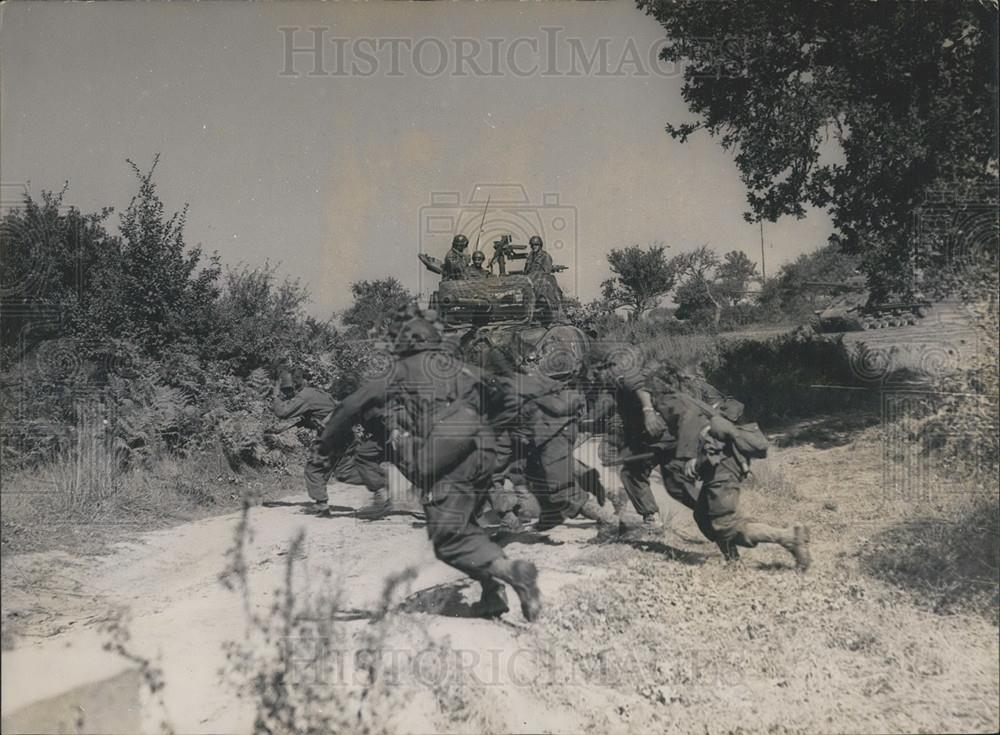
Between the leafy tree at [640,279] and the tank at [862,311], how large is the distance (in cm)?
324

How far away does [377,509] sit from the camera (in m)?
7.80

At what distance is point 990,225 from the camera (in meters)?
6.51

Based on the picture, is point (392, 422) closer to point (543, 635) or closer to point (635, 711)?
point (543, 635)

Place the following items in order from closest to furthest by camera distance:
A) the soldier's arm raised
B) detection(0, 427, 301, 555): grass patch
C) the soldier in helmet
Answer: the soldier's arm raised → detection(0, 427, 301, 555): grass patch → the soldier in helmet

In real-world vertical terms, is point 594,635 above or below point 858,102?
below

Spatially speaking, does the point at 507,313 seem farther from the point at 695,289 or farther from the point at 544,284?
the point at 695,289

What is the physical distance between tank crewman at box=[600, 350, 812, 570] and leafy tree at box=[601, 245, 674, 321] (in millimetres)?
8856

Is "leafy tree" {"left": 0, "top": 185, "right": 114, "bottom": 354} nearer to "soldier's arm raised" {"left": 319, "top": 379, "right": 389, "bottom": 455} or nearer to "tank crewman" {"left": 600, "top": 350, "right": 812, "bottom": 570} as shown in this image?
"soldier's arm raised" {"left": 319, "top": 379, "right": 389, "bottom": 455}

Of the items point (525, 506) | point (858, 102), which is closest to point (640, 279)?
point (858, 102)

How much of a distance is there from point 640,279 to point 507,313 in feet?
20.6

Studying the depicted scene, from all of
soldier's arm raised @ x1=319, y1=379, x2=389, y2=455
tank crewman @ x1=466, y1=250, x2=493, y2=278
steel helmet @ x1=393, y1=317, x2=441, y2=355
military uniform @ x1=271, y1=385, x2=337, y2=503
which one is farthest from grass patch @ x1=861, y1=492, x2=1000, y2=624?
tank crewman @ x1=466, y1=250, x2=493, y2=278

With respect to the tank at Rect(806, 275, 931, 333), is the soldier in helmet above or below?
above

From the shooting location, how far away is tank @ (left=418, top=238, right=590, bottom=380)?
29.9 feet

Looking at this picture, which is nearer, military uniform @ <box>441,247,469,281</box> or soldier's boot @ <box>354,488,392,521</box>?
soldier's boot @ <box>354,488,392,521</box>
